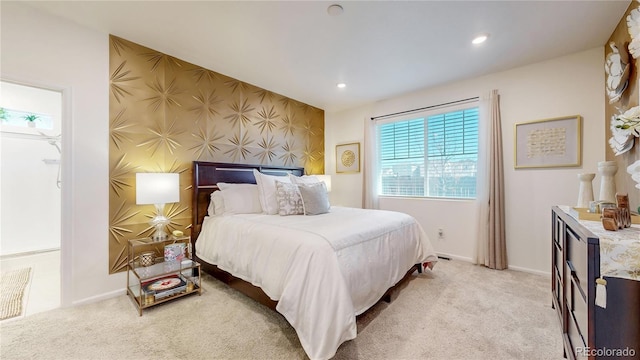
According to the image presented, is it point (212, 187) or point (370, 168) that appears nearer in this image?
point (212, 187)

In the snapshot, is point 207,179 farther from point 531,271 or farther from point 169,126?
point 531,271

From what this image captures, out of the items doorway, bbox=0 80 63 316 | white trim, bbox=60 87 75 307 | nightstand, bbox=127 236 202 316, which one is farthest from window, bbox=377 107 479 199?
doorway, bbox=0 80 63 316

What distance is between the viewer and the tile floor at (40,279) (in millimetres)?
2117

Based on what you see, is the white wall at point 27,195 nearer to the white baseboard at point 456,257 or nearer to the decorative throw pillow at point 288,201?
the decorative throw pillow at point 288,201

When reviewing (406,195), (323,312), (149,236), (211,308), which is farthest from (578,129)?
(149,236)

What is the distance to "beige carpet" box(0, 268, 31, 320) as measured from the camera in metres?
2.00

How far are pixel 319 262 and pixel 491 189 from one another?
2681mm

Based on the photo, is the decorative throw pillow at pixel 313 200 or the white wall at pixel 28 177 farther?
the white wall at pixel 28 177

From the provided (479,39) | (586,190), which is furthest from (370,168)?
(586,190)

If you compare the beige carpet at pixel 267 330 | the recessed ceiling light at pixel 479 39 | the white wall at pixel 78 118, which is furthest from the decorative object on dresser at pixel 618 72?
the white wall at pixel 78 118

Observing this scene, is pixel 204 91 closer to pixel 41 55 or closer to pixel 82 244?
pixel 41 55

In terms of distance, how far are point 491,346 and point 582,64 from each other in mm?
3068

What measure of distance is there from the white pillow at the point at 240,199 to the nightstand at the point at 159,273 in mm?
552

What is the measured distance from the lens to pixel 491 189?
9.95 ft
